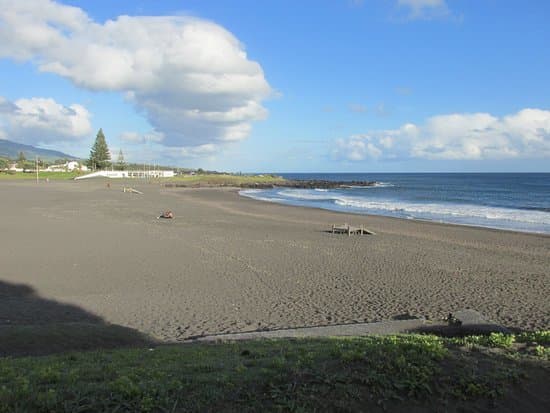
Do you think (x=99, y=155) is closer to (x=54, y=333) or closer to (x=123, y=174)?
(x=123, y=174)

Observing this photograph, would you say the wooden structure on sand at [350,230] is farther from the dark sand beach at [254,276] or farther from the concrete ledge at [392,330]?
the concrete ledge at [392,330]

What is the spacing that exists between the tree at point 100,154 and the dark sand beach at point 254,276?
9257cm

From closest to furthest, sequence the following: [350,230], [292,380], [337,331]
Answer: [292,380] < [337,331] < [350,230]

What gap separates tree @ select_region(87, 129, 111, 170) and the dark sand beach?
9257 centimetres

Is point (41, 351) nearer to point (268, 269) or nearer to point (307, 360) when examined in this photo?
point (307, 360)

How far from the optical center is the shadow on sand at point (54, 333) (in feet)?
21.5

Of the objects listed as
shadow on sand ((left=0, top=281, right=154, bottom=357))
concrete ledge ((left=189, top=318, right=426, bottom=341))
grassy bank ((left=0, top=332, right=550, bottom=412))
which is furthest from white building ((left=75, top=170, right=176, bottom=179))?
grassy bank ((left=0, top=332, right=550, bottom=412))

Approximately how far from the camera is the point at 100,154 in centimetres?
11225

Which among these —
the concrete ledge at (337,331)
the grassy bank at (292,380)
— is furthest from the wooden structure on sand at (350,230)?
the grassy bank at (292,380)

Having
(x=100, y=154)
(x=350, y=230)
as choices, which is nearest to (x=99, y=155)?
(x=100, y=154)

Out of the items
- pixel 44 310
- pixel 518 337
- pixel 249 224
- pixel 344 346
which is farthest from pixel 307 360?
pixel 249 224

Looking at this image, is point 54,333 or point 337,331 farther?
point 337,331

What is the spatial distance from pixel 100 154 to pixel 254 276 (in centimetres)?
10752

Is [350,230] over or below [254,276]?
over
